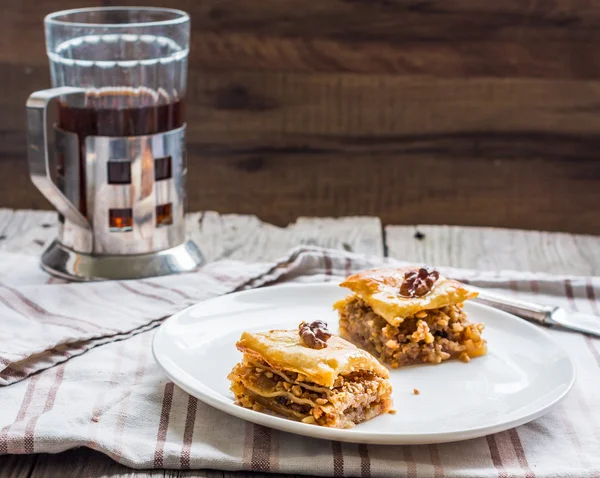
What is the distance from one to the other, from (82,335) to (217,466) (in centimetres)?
48

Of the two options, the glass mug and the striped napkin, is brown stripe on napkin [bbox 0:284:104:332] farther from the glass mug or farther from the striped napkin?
the glass mug

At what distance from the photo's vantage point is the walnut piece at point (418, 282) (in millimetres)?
1583

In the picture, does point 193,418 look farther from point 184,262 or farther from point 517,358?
point 184,262

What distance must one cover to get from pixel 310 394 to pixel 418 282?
1.21ft

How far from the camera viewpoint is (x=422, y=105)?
2.60 meters

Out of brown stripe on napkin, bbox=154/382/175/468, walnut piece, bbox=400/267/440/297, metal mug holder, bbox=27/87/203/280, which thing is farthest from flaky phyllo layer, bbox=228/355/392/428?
metal mug holder, bbox=27/87/203/280

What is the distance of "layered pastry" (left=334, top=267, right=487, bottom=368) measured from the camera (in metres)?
1.55

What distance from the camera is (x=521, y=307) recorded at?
1.83 meters

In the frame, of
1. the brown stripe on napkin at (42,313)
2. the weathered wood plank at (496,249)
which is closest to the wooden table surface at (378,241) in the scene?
the weathered wood plank at (496,249)

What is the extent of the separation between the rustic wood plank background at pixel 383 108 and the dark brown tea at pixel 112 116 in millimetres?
598

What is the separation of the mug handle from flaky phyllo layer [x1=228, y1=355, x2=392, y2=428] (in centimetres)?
73

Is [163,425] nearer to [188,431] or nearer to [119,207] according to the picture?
[188,431]

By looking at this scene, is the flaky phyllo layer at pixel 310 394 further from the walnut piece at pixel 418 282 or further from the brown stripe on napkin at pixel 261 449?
the walnut piece at pixel 418 282

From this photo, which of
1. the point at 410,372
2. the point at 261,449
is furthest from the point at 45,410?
the point at 410,372
